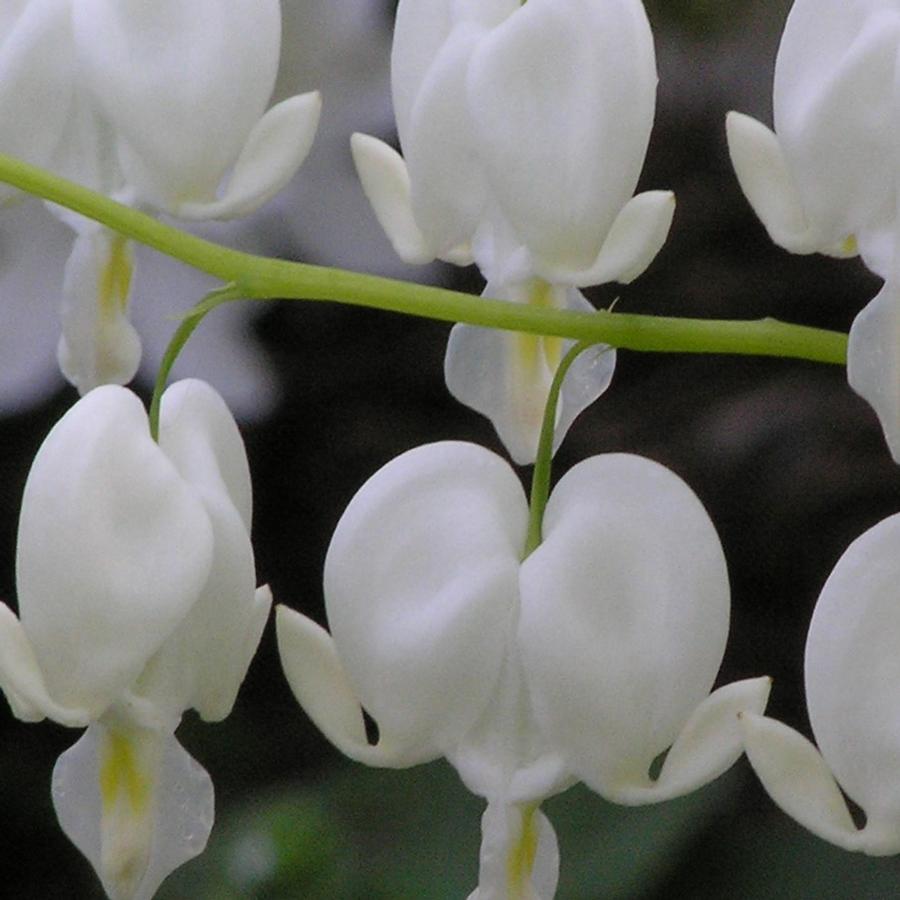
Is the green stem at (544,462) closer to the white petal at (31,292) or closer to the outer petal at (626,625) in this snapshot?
the outer petal at (626,625)

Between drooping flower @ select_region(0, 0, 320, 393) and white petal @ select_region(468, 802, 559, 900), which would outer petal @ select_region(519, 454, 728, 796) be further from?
drooping flower @ select_region(0, 0, 320, 393)

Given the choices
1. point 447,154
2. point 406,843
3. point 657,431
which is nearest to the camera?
point 447,154

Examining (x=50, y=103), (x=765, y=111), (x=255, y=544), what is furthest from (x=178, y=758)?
(x=765, y=111)

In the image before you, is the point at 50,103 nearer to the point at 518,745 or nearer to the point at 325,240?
the point at 518,745

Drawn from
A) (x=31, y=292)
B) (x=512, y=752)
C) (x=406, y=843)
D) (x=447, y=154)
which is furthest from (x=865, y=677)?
(x=31, y=292)

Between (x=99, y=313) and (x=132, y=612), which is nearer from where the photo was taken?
(x=132, y=612)

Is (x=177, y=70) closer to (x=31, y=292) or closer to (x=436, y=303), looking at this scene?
(x=436, y=303)
